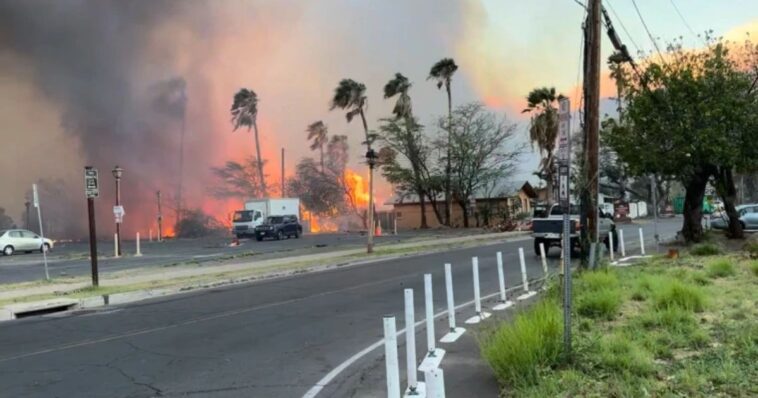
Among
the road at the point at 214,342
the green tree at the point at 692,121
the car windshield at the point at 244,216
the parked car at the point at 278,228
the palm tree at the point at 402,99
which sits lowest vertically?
the road at the point at 214,342

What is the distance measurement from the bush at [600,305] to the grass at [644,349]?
0.5 inches

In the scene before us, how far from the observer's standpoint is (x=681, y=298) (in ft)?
28.6

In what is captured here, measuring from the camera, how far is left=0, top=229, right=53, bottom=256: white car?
118ft

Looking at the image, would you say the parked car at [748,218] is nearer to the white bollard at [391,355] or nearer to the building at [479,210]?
the building at [479,210]

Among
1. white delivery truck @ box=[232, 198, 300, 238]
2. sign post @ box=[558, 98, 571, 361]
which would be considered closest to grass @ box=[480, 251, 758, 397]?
sign post @ box=[558, 98, 571, 361]

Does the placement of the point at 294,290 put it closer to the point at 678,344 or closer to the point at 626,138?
the point at 678,344

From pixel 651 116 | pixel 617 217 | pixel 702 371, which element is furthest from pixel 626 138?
pixel 617 217

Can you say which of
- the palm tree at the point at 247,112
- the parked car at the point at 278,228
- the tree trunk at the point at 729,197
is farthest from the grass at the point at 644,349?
the palm tree at the point at 247,112

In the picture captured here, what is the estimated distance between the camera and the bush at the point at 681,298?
334 inches

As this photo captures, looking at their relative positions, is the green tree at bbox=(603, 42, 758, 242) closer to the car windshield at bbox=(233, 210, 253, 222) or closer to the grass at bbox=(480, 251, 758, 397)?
the grass at bbox=(480, 251, 758, 397)

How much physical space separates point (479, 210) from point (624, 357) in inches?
1847

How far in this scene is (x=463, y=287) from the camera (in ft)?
46.6

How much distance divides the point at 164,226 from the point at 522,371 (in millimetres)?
65258

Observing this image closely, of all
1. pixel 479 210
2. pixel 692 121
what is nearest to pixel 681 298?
pixel 692 121
